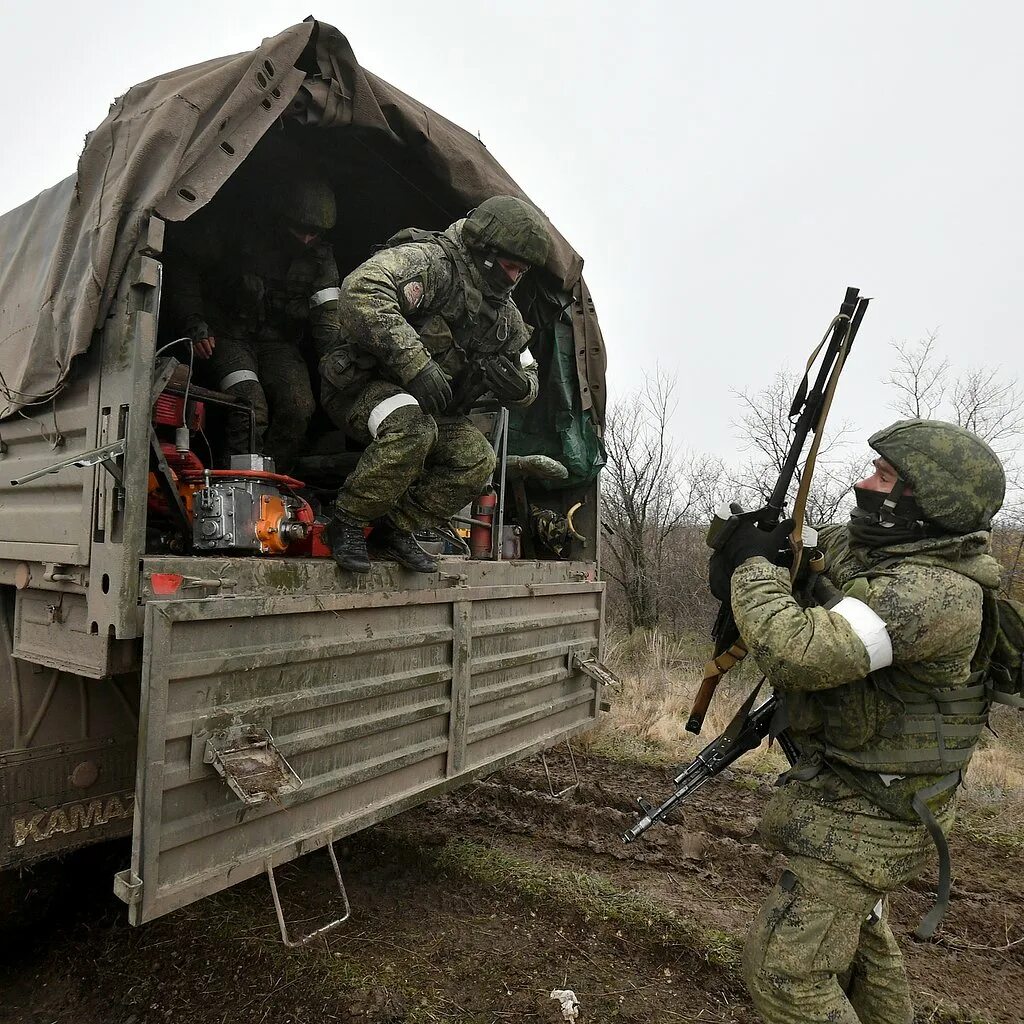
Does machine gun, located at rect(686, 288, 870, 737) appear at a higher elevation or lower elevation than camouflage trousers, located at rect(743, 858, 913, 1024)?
higher

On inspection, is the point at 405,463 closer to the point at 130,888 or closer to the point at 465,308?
the point at 465,308

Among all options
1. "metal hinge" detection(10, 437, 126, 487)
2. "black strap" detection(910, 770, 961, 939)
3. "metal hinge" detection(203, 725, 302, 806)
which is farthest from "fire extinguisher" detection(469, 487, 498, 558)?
"black strap" detection(910, 770, 961, 939)

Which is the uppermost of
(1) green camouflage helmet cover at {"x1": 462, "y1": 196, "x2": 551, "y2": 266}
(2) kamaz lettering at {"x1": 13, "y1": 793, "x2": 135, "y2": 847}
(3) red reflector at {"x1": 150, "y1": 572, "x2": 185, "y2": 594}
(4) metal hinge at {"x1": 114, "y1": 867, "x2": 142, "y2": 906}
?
(1) green camouflage helmet cover at {"x1": 462, "y1": 196, "x2": 551, "y2": 266}

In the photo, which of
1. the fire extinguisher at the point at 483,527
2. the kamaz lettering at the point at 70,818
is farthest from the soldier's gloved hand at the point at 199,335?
the kamaz lettering at the point at 70,818

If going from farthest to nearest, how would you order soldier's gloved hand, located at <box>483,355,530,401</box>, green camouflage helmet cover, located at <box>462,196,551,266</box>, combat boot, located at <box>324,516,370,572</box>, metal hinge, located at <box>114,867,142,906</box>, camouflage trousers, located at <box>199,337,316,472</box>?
camouflage trousers, located at <box>199,337,316,472</box>, soldier's gloved hand, located at <box>483,355,530,401</box>, green camouflage helmet cover, located at <box>462,196,551,266</box>, combat boot, located at <box>324,516,370,572</box>, metal hinge, located at <box>114,867,142,906</box>

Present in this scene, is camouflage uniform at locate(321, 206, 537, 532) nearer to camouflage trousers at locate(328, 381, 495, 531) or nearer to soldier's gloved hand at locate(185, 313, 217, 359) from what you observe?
camouflage trousers at locate(328, 381, 495, 531)

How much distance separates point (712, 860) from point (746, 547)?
2.25 m

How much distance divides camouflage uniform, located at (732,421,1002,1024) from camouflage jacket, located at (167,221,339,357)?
2372 mm

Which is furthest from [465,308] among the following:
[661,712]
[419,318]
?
[661,712]

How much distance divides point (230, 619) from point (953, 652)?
1.96 m

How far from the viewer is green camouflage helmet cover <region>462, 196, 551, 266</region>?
2.82 meters

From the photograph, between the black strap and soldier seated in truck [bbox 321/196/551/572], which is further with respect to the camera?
soldier seated in truck [bbox 321/196/551/572]

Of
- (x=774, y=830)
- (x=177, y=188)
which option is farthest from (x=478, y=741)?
(x=177, y=188)

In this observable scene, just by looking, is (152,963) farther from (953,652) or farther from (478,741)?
(953,652)
